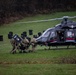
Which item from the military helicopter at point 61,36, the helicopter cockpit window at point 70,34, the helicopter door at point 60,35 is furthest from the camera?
the helicopter cockpit window at point 70,34

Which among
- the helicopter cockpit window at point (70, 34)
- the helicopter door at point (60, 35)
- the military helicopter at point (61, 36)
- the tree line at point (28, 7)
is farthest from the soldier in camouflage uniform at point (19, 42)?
the tree line at point (28, 7)

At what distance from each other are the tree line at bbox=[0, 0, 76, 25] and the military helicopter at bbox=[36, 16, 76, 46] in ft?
82.8

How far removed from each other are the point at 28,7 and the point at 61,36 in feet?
95.8

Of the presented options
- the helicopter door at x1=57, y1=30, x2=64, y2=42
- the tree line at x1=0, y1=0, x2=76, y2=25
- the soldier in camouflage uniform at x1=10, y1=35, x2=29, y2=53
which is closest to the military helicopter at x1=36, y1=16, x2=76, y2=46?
the helicopter door at x1=57, y1=30, x2=64, y2=42

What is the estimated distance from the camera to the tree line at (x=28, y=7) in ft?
164

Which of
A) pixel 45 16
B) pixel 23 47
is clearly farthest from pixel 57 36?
pixel 45 16

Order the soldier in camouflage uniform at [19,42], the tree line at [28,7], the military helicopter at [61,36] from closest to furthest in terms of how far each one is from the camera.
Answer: the soldier in camouflage uniform at [19,42] < the military helicopter at [61,36] < the tree line at [28,7]

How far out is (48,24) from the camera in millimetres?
45656

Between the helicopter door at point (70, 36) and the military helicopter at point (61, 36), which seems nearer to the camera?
the military helicopter at point (61, 36)

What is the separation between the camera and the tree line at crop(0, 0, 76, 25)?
4991cm

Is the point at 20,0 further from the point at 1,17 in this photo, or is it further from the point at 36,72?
the point at 36,72

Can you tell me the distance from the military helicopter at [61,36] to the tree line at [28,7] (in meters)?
25.2

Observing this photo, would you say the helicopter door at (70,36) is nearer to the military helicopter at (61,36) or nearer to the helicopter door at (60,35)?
the military helicopter at (61,36)

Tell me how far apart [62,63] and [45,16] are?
3416 cm
